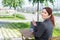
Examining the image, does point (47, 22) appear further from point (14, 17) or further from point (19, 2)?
point (14, 17)

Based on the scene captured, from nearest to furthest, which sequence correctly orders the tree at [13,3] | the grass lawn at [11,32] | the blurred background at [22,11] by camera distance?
the grass lawn at [11,32] → the blurred background at [22,11] → the tree at [13,3]

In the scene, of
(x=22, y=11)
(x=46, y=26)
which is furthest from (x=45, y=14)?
(x=22, y=11)

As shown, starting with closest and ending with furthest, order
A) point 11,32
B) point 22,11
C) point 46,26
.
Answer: point 46,26 < point 11,32 < point 22,11

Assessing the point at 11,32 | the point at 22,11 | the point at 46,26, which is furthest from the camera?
the point at 22,11

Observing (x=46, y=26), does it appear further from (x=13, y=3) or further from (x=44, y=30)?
(x=13, y=3)

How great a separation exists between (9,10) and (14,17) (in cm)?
108

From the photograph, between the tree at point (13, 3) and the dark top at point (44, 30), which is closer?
the dark top at point (44, 30)

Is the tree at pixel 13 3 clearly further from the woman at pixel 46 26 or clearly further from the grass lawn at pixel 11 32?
the woman at pixel 46 26

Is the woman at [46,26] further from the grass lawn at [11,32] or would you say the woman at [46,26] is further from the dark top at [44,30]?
the grass lawn at [11,32]

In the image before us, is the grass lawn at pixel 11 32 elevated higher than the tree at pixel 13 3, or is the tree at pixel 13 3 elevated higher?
the tree at pixel 13 3

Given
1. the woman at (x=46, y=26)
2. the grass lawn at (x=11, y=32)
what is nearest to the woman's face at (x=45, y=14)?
the woman at (x=46, y=26)

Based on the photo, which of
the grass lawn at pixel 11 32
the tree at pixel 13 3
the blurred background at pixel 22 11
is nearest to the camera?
the grass lawn at pixel 11 32

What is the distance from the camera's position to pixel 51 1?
26.7 ft

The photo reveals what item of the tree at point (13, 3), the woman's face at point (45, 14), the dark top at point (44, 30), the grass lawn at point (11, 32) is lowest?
the grass lawn at point (11, 32)
